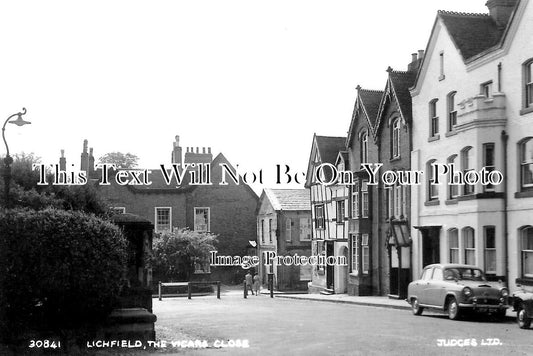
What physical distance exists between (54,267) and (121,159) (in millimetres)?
71780

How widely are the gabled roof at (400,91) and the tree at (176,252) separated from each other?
22.7 meters

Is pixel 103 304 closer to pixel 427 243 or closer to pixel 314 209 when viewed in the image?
pixel 427 243

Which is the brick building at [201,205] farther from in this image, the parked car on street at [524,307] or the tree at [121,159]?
the parked car on street at [524,307]

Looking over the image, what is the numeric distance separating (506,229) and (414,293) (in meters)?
5.05

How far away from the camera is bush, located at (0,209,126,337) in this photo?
533 inches

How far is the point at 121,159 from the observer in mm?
84188

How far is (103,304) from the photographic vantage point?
14.9 meters

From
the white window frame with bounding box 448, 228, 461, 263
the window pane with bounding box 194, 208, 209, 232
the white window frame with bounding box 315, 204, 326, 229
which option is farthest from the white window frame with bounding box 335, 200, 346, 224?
the window pane with bounding box 194, 208, 209, 232

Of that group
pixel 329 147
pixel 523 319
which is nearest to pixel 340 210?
pixel 329 147

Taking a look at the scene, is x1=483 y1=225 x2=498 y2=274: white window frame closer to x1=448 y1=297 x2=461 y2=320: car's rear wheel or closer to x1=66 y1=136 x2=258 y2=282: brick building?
x1=448 y1=297 x2=461 y2=320: car's rear wheel

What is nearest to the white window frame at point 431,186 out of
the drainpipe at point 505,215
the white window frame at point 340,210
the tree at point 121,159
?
the drainpipe at point 505,215

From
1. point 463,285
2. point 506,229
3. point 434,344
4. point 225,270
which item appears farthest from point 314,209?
point 434,344

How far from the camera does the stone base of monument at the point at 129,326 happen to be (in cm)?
1554

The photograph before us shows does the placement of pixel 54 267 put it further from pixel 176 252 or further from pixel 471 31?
pixel 176 252
